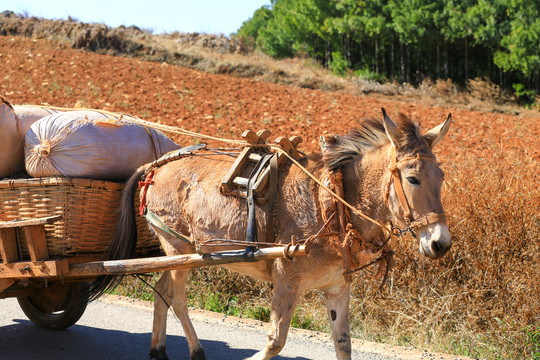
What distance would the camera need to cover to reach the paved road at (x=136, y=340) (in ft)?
16.8

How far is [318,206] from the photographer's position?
3803mm

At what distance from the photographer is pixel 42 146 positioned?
173 inches

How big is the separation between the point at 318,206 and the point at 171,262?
3.64 feet

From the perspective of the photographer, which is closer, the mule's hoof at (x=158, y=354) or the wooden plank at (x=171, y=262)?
the wooden plank at (x=171, y=262)

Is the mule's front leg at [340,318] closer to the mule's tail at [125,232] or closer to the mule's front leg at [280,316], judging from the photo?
the mule's front leg at [280,316]

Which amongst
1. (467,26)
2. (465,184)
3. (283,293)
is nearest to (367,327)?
(465,184)

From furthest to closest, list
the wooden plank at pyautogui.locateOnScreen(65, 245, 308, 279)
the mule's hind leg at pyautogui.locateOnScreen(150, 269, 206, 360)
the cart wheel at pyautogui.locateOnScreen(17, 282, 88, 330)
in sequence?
the cart wheel at pyautogui.locateOnScreen(17, 282, 88, 330)
the mule's hind leg at pyautogui.locateOnScreen(150, 269, 206, 360)
the wooden plank at pyautogui.locateOnScreen(65, 245, 308, 279)

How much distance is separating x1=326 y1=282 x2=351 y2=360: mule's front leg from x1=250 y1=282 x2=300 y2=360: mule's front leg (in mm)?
364

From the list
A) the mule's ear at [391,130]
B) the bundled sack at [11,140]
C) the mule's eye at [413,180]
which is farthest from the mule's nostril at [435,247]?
the bundled sack at [11,140]

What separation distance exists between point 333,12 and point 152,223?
1826 inches

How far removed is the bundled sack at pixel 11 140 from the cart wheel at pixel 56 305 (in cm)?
125

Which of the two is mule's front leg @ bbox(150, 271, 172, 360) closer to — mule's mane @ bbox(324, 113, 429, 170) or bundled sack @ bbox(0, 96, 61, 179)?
bundled sack @ bbox(0, 96, 61, 179)

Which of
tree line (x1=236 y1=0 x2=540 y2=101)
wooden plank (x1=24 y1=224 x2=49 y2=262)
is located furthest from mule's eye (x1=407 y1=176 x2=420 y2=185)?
tree line (x1=236 y1=0 x2=540 y2=101)

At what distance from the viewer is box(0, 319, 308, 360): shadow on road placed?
509 centimetres
